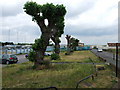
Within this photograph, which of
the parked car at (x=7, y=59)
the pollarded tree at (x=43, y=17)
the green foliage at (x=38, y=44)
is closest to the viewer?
the pollarded tree at (x=43, y=17)

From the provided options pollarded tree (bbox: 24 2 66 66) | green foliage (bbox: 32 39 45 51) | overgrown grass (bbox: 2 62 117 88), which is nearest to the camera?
overgrown grass (bbox: 2 62 117 88)

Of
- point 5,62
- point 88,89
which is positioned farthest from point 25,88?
point 5,62

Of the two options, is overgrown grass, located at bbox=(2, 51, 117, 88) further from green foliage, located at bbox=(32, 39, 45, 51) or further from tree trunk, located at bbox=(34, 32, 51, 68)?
green foliage, located at bbox=(32, 39, 45, 51)

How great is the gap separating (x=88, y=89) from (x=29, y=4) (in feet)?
35.1

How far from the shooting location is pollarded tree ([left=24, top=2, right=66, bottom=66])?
52.6 ft

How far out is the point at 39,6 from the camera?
16594 millimetres

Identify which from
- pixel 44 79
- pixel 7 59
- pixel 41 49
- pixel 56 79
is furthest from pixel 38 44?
pixel 7 59

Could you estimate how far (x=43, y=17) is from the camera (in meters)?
16.8

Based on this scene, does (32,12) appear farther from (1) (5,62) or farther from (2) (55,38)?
(2) (55,38)

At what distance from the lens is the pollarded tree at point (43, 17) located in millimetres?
16047

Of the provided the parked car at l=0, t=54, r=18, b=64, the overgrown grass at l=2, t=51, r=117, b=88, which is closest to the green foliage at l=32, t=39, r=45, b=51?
the overgrown grass at l=2, t=51, r=117, b=88

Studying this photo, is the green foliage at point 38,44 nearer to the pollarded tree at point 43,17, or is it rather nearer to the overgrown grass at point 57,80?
the pollarded tree at point 43,17

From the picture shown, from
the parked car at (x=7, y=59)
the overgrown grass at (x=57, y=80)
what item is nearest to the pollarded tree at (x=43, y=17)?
the overgrown grass at (x=57, y=80)

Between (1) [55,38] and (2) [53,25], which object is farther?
(1) [55,38]
